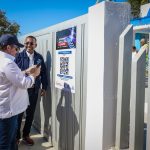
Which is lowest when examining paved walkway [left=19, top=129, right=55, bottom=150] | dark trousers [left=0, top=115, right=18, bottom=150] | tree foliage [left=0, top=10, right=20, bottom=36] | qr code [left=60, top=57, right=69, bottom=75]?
paved walkway [left=19, top=129, right=55, bottom=150]

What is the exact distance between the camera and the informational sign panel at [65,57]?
4238 millimetres

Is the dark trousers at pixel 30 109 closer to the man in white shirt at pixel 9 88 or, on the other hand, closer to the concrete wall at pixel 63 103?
the concrete wall at pixel 63 103

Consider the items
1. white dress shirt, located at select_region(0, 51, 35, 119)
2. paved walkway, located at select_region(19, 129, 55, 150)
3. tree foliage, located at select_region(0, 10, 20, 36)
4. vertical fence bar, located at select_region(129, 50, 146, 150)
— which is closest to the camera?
vertical fence bar, located at select_region(129, 50, 146, 150)

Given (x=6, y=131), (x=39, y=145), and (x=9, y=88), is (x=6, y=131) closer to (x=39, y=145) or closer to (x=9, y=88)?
(x=9, y=88)

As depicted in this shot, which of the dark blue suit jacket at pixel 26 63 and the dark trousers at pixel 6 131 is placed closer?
the dark trousers at pixel 6 131

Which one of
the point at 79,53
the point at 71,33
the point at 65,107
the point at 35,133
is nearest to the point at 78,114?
the point at 65,107

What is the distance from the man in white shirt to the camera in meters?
3.70

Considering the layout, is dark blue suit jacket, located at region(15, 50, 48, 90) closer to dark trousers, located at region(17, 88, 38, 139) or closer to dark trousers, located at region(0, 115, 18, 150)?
dark trousers, located at region(17, 88, 38, 139)

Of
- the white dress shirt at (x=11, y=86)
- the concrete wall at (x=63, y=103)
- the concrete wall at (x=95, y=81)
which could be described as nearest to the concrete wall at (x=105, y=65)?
the concrete wall at (x=95, y=81)

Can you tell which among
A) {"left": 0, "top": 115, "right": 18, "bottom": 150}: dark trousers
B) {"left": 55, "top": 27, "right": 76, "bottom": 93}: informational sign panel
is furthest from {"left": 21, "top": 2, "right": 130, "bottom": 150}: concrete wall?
{"left": 0, "top": 115, "right": 18, "bottom": 150}: dark trousers

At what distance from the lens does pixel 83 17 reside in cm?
394

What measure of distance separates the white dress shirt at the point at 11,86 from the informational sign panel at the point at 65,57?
649 millimetres

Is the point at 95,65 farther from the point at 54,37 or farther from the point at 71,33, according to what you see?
the point at 54,37

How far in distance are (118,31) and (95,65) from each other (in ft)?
1.58
